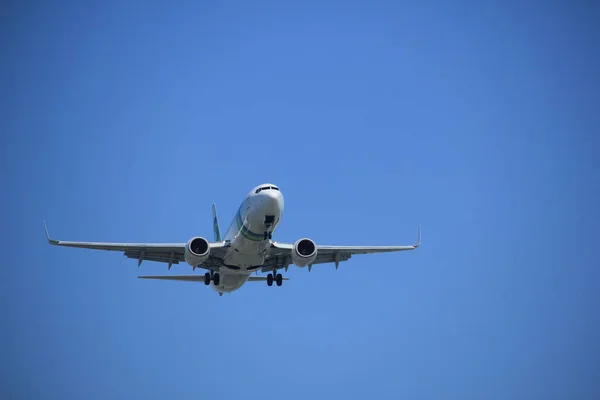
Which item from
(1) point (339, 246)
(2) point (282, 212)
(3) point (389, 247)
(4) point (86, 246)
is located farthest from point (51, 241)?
(3) point (389, 247)

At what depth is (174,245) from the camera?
45531mm

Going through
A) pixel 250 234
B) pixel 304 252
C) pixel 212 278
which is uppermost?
pixel 250 234

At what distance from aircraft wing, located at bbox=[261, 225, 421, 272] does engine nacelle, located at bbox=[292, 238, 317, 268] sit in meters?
1.60

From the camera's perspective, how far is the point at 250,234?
43094mm

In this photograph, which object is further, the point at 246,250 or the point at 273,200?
the point at 246,250

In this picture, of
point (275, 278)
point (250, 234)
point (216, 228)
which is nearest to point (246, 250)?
point (250, 234)

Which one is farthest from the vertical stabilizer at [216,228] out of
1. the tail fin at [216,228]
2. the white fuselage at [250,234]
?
the white fuselage at [250,234]

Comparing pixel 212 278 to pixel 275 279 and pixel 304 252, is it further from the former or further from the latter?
pixel 304 252

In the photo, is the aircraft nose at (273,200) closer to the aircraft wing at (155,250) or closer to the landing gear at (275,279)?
the aircraft wing at (155,250)

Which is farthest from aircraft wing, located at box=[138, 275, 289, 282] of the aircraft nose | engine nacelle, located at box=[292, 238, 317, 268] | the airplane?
the aircraft nose

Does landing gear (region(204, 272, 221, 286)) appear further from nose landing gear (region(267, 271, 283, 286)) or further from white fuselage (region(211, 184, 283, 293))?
nose landing gear (region(267, 271, 283, 286))

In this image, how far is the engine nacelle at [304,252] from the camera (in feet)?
143

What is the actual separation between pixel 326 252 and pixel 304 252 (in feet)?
16.8

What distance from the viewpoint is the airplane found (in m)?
42.0
